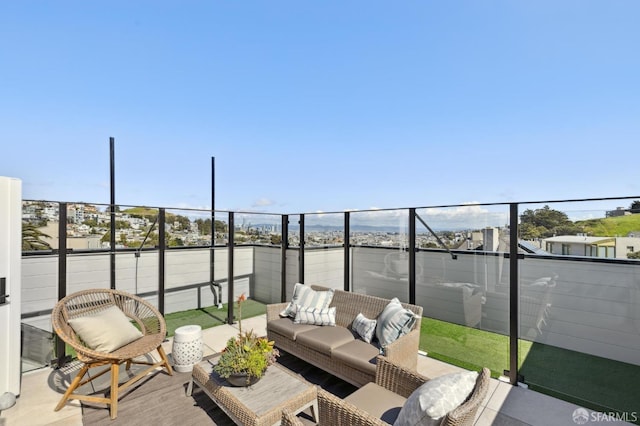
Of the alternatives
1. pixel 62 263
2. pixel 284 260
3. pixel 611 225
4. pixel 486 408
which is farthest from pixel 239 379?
pixel 611 225

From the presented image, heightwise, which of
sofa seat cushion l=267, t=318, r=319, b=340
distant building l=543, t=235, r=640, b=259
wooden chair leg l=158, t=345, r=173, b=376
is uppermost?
distant building l=543, t=235, r=640, b=259

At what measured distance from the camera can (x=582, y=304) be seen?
286cm

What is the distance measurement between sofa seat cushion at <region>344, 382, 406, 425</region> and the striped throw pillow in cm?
157

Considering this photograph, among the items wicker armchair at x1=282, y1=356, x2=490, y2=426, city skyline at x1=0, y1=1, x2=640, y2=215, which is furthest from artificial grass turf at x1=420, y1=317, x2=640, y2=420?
wicker armchair at x1=282, y1=356, x2=490, y2=426

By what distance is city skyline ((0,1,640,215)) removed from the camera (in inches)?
158

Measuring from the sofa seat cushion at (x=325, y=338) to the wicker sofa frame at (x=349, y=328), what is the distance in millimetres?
64

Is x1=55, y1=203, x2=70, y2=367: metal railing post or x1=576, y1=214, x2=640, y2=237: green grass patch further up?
x1=576, y1=214, x2=640, y2=237: green grass patch

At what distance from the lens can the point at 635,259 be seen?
2.59m

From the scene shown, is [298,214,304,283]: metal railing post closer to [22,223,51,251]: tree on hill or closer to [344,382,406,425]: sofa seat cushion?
[344,382,406,425]: sofa seat cushion

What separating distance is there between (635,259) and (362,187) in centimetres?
692

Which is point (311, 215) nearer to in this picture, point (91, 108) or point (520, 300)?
point (520, 300)

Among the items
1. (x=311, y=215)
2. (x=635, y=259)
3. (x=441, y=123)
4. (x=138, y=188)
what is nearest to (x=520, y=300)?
(x=635, y=259)

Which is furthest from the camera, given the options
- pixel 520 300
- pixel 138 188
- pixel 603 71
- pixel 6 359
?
pixel 138 188

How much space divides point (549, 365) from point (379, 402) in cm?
225
